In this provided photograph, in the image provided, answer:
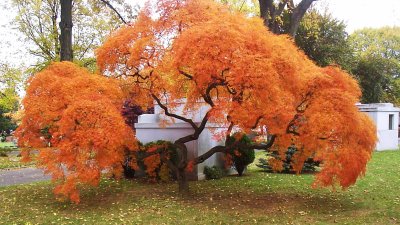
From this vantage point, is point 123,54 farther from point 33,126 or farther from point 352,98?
point 352,98

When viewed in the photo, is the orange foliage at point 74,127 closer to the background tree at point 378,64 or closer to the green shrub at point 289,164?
the green shrub at point 289,164

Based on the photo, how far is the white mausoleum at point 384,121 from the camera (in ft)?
78.4

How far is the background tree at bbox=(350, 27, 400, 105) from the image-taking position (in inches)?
1414

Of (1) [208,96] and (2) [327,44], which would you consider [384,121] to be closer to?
(2) [327,44]

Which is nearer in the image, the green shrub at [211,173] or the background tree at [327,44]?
the green shrub at [211,173]

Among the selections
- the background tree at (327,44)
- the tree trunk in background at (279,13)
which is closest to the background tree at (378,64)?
the background tree at (327,44)

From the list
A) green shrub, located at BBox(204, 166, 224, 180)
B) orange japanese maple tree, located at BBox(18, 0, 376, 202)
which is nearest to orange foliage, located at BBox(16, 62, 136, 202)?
orange japanese maple tree, located at BBox(18, 0, 376, 202)

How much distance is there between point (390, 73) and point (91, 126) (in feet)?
122

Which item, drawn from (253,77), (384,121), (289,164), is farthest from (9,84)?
(384,121)

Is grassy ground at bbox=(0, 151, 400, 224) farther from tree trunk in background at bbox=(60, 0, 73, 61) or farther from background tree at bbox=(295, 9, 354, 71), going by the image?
background tree at bbox=(295, 9, 354, 71)

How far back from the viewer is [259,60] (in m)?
8.20

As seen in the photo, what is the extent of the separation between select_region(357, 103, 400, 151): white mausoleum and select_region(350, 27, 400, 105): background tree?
9980 millimetres

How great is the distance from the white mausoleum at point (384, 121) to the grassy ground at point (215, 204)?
455 inches

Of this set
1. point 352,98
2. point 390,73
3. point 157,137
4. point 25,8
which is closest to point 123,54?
point 157,137
